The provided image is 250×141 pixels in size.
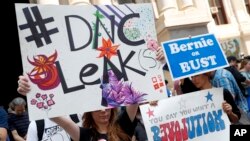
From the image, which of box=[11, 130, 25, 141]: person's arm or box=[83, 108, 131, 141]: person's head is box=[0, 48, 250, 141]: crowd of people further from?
box=[11, 130, 25, 141]: person's arm

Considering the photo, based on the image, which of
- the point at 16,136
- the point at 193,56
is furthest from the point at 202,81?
the point at 16,136

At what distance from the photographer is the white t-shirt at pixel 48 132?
3.58 meters

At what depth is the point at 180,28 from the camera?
12.7 meters

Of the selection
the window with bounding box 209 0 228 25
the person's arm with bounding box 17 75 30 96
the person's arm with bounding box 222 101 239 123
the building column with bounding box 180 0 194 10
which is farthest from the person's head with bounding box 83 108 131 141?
the window with bounding box 209 0 228 25

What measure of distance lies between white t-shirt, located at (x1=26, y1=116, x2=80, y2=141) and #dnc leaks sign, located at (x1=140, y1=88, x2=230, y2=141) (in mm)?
789

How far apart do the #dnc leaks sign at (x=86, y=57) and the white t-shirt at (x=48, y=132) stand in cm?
71

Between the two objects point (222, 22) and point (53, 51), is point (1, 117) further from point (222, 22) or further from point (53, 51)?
point (222, 22)

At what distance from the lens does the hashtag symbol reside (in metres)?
3.01

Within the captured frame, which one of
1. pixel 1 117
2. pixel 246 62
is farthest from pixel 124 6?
pixel 246 62

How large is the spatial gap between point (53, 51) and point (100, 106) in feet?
1.65

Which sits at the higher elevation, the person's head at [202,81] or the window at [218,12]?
the window at [218,12]

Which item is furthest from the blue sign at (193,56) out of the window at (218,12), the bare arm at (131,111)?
the window at (218,12)

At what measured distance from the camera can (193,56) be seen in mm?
3814

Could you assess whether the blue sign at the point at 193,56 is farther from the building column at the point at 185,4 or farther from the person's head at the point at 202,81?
the building column at the point at 185,4
